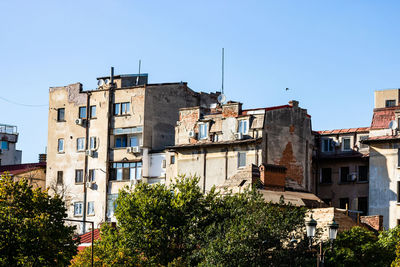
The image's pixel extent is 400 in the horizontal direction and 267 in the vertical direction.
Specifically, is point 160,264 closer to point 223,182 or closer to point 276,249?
point 276,249

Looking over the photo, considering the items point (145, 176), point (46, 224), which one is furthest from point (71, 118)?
point (46, 224)

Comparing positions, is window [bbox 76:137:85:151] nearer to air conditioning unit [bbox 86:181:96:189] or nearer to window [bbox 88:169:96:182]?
window [bbox 88:169:96:182]

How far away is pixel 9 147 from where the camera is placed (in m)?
103

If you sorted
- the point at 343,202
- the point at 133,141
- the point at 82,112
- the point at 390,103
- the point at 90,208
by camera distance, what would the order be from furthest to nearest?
1. the point at 82,112
2. the point at 90,208
3. the point at 133,141
4. the point at 390,103
5. the point at 343,202

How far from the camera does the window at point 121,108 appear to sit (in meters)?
83.9

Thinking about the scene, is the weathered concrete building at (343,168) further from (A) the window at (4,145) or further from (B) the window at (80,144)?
(A) the window at (4,145)

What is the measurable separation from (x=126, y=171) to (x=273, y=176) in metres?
20.8

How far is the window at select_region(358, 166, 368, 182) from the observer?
7406 cm

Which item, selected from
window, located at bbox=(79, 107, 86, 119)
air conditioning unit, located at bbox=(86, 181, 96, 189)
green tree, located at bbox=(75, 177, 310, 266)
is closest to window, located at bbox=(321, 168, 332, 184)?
green tree, located at bbox=(75, 177, 310, 266)

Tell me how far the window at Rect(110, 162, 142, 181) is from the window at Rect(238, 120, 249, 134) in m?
12.0

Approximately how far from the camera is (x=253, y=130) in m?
72.4

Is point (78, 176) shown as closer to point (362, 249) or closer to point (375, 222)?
point (375, 222)

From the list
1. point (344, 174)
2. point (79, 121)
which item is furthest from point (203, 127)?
point (79, 121)

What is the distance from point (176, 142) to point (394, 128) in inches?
676
